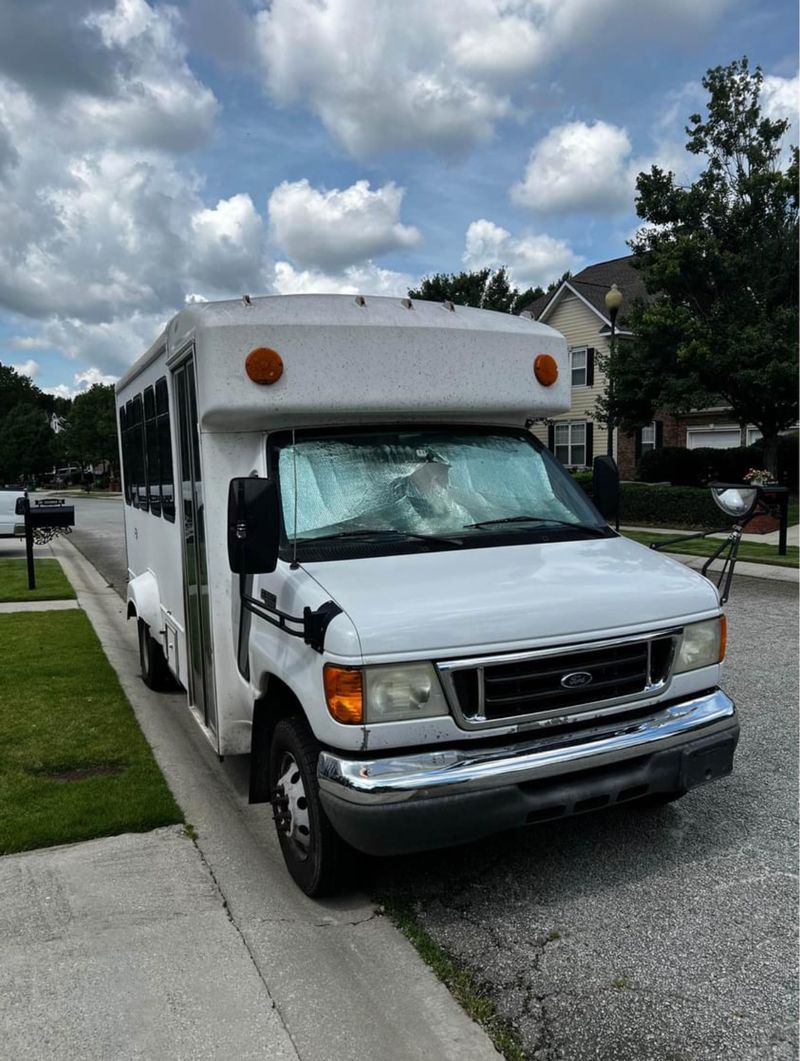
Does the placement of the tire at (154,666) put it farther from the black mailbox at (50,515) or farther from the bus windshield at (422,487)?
the black mailbox at (50,515)

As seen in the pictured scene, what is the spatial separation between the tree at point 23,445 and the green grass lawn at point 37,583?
70.0m

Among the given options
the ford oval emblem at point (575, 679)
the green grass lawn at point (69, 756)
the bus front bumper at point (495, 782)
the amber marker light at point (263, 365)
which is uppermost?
the amber marker light at point (263, 365)

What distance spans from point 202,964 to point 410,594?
1.56 meters

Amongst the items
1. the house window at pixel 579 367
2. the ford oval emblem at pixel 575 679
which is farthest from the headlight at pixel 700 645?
the house window at pixel 579 367

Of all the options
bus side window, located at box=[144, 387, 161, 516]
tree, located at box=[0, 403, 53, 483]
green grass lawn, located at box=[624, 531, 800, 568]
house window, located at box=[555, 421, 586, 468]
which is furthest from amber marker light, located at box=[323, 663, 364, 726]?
tree, located at box=[0, 403, 53, 483]

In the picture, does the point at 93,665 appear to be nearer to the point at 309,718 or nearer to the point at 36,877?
the point at 36,877

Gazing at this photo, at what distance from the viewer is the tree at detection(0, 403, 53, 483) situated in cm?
7831

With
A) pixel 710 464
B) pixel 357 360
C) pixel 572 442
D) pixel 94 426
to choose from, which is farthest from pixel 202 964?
pixel 94 426

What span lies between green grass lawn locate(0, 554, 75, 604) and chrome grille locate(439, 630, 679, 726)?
30.5 feet

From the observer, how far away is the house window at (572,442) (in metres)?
31.6

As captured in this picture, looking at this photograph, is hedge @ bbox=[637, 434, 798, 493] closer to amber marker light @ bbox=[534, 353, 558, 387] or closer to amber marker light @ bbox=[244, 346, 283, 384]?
amber marker light @ bbox=[534, 353, 558, 387]

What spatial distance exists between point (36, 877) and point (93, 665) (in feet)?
13.0

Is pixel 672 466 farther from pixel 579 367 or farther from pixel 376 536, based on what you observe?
pixel 376 536

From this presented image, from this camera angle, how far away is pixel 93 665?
24.5 ft
